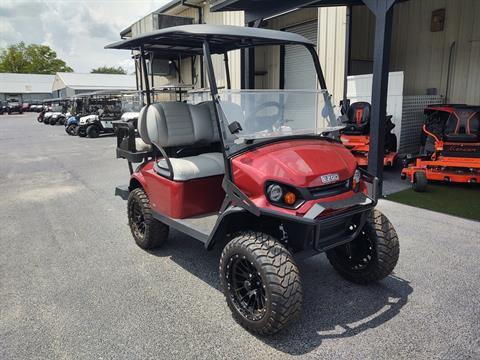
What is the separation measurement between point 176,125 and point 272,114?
109cm

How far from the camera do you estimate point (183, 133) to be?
3789 millimetres

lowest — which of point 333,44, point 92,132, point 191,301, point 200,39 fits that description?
point 191,301

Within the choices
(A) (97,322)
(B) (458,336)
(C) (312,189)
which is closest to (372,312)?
(B) (458,336)

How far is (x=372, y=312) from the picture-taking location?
9.00ft

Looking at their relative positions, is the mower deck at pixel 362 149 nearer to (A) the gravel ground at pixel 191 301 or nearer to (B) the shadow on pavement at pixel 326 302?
(A) the gravel ground at pixel 191 301

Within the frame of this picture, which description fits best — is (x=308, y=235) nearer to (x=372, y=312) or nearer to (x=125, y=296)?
(x=372, y=312)

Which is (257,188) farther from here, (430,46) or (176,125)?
(430,46)

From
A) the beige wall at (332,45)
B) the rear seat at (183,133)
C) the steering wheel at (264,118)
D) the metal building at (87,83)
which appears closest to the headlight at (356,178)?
the steering wheel at (264,118)

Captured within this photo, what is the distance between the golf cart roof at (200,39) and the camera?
287 cm

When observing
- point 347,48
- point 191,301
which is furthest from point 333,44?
point 191,301

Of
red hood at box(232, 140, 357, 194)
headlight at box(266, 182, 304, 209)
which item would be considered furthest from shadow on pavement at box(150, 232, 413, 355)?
red hood at box(232, 140, 357, 194)

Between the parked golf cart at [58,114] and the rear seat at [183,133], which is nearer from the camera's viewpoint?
the rear seat at [183,133]

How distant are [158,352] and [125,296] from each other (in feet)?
2.58

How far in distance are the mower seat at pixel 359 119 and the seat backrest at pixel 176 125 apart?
399 centimetres
